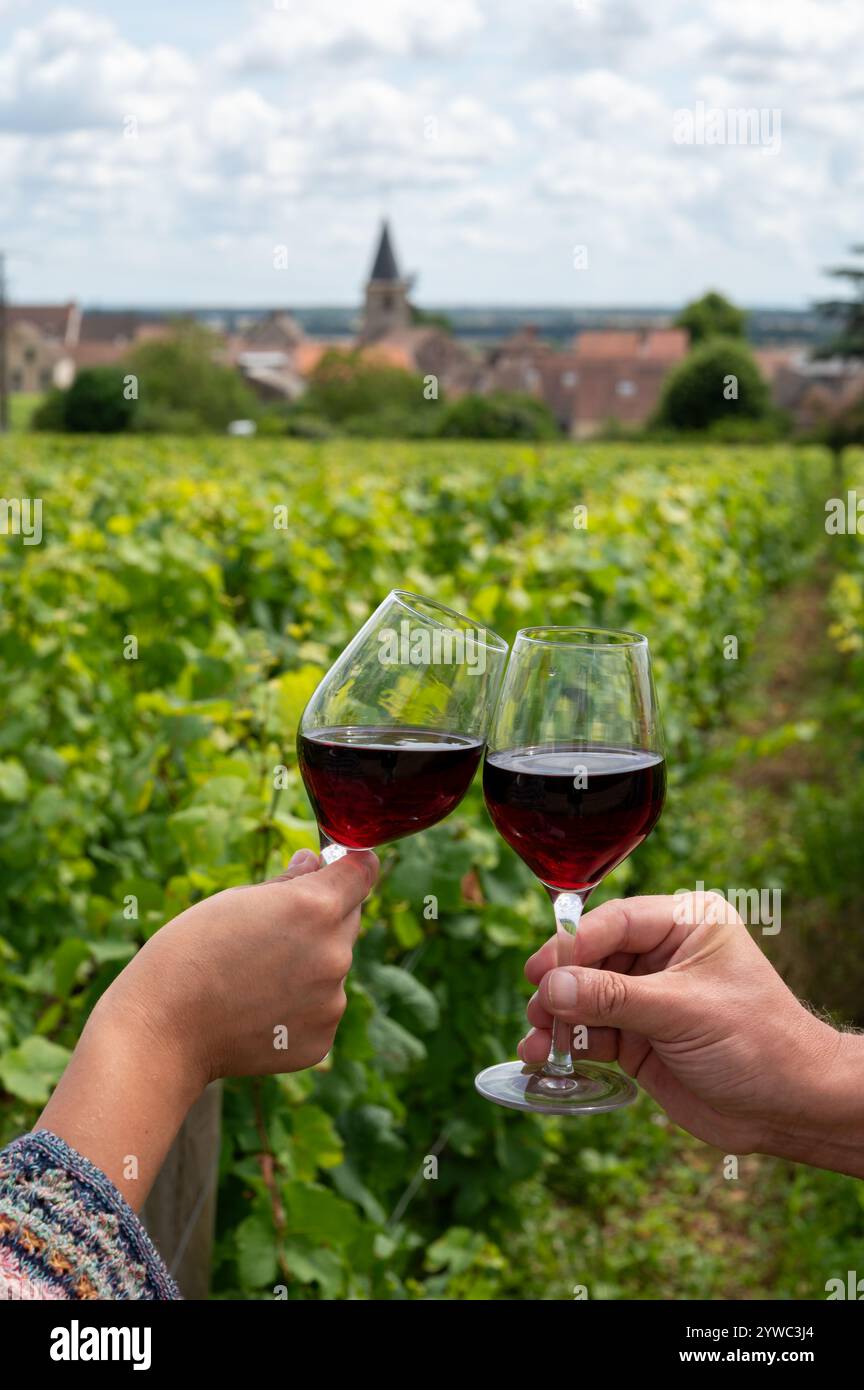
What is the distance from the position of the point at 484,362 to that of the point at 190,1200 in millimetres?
103642

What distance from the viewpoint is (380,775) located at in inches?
57.2

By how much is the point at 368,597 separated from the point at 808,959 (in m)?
2.24

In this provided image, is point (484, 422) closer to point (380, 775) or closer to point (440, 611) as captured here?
point (440, 611)

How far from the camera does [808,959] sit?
18.3ft

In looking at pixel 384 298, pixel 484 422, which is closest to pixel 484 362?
pixel 384 298

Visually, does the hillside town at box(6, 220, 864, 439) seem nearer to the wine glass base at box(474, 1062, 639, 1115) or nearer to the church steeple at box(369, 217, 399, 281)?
the church steeple at box(369, 217, 399, 281)

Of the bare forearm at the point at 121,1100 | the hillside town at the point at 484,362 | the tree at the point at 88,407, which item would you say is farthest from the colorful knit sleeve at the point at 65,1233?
the hillside town at the point at 484,362

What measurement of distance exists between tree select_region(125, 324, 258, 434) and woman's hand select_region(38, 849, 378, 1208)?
75095 mm

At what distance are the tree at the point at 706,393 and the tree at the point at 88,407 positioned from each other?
29.5 metres

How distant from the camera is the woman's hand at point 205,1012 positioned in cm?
128

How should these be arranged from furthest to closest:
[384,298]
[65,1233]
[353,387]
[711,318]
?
[384,298] → [711,318] → [353,387] → [65,1233]

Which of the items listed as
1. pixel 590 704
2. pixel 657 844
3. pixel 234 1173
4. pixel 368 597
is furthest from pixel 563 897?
pixel 657 844

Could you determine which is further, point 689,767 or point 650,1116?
point 689,767
